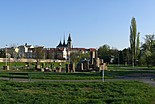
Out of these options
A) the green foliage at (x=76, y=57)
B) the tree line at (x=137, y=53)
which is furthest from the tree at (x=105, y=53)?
the green foliage at (x=76, y=57)

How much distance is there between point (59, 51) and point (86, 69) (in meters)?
134

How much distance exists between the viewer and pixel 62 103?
12.2 m

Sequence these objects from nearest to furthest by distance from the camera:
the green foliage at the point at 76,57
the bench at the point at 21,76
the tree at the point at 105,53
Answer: the bench at the point at 21,76 < the green foliage at the point at 76,57 < the tree at the point at 105,53

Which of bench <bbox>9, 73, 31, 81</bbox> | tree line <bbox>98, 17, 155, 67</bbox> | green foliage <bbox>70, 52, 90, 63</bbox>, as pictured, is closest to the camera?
bench <bbox>9, 73, 31, 81</bbox>

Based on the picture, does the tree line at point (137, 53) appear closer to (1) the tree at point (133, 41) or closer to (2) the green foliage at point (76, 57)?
(1) the tree at point (133, 41)

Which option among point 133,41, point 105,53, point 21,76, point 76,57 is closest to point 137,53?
point 133,41

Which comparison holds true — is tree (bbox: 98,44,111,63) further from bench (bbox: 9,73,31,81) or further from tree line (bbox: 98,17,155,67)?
bench (bbox: 9,73,31,81)

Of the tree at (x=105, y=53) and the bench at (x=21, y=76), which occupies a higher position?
the tree at (x=105, y=53)

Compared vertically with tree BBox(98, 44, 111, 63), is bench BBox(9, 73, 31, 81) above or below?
below

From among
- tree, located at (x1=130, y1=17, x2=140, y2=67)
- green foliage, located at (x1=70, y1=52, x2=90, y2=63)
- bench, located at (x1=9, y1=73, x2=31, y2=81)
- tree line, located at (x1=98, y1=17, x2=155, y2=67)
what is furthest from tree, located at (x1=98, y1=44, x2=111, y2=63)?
bench, located at (x1=9, y1=73, x2=31, y2=81)

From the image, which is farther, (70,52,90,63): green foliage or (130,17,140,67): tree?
(70,52,90,63): green foliage

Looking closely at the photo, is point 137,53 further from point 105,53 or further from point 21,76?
point 21,76

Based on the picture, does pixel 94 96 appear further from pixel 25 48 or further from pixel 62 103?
pixel 25 48

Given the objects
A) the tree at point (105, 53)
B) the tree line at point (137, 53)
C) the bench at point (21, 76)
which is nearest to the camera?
the bench at point (21, 76)
